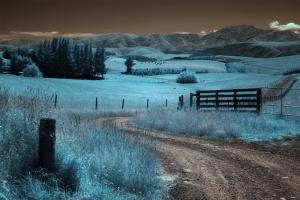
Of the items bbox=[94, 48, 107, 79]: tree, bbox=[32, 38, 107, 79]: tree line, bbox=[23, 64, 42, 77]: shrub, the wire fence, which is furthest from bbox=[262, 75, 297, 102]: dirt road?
bbox=[94, 48, 107, 79]: tree

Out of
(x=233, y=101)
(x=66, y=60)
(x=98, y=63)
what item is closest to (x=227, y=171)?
(x=233, y=101)

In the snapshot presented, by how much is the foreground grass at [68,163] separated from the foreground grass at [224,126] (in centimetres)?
948

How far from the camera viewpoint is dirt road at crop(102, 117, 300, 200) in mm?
9359

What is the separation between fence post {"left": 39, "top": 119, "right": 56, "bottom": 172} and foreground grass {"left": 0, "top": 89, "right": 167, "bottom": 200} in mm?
152

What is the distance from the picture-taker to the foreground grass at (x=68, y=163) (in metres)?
6.52

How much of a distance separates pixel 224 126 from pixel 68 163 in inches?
543

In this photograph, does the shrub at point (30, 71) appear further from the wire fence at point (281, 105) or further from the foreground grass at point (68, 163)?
the foreground grass at point (68, 163)

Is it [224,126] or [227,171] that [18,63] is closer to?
[224,126]

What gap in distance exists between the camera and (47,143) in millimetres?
6672

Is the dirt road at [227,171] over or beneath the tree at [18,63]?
beneath

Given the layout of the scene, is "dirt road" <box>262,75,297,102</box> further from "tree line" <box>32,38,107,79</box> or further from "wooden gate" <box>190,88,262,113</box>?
"tree line" <box>32,38,107,79</box>

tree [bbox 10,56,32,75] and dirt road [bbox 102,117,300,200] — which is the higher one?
tree [bbox 10,56,32,75]

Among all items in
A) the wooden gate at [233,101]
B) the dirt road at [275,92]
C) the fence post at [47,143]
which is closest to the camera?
the fence post at [47,143]

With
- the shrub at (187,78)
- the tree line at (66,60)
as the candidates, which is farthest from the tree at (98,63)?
the shrub at (187,78)
